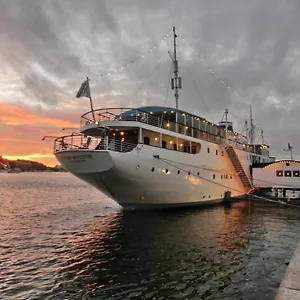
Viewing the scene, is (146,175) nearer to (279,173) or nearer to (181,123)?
(181,123)

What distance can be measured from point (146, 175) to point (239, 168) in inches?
719

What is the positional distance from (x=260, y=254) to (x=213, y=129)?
22869mm

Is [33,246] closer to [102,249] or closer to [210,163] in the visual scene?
[102,249]

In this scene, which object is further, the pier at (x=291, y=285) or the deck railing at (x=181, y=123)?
the deck railing at (x=181, y=123)

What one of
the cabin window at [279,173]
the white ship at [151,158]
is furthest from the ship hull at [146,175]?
the cabin window at [279,173]

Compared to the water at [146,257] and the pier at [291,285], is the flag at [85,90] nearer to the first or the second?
the water at [146,257]

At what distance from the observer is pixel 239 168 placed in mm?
35844

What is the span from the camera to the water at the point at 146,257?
31.4 ft

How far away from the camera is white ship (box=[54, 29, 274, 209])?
2080 cm

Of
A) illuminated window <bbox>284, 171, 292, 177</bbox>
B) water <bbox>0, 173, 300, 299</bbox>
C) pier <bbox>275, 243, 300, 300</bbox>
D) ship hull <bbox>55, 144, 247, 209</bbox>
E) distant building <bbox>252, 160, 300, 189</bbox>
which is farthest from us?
illuminated window <bbox>284, 171, 292, 177</bbox>

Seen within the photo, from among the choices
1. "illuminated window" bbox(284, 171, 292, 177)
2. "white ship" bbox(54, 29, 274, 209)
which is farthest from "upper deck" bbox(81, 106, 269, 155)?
"illuminated window" bbox(284, 171, 292, 177)

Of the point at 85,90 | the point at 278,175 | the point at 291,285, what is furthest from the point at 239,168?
the point at 291,285

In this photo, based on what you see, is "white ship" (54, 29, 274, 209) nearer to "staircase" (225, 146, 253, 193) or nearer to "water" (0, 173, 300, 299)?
"staircase" (225, 146, 253, 193)

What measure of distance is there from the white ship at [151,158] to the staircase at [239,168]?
5.5 inches
